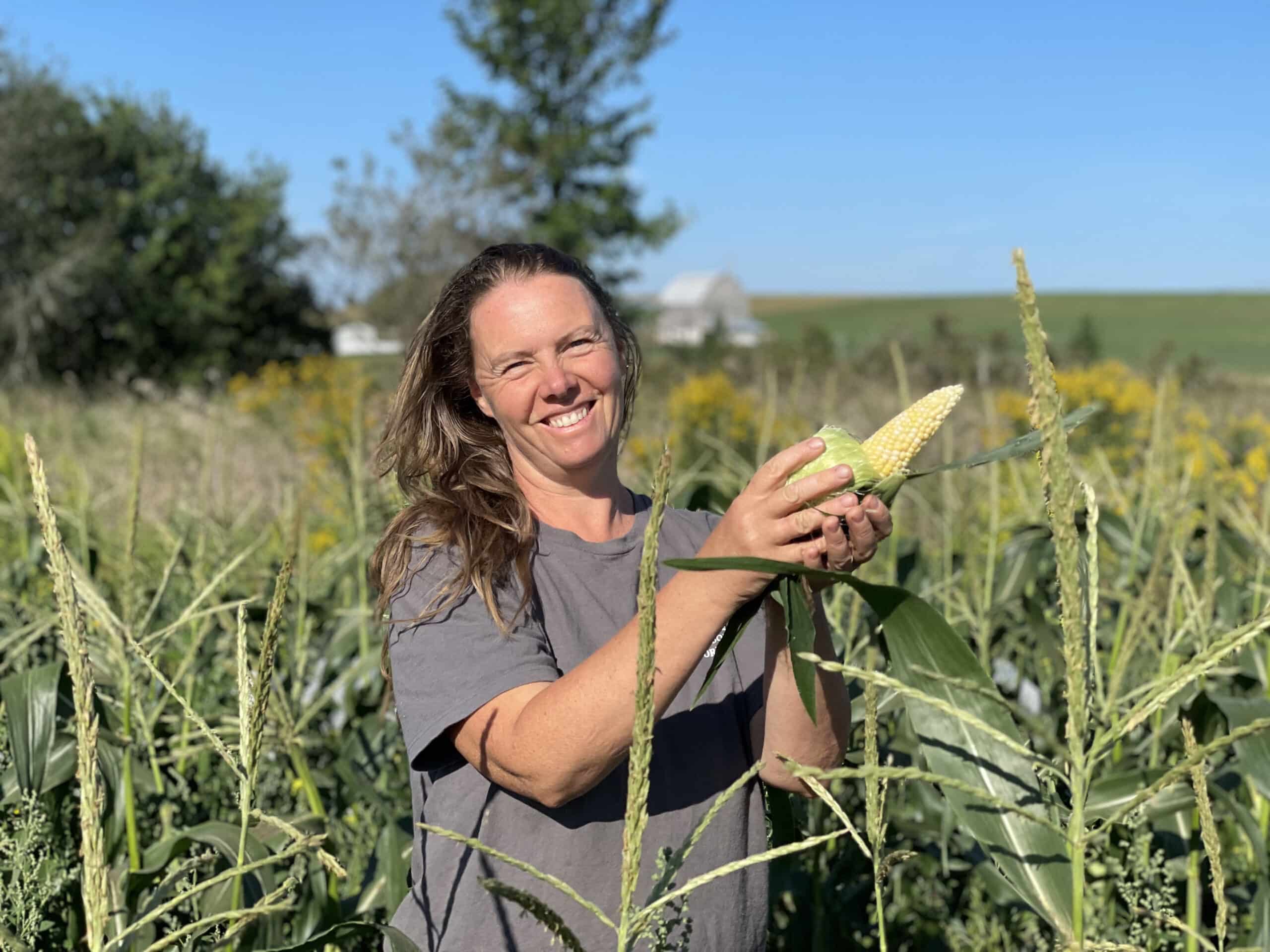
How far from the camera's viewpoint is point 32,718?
2172 millimetres

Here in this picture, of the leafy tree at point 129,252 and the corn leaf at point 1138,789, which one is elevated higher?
the leafy tree at point 129,252

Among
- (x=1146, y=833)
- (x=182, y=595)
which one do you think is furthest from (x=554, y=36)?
(x=1146, y=833)

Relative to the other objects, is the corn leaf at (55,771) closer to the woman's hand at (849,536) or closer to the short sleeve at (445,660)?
the short sleeve at (445,660)

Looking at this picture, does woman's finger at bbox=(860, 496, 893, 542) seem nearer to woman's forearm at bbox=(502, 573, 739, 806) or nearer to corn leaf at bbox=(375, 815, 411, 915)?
woman's forearm at bbox=(502, 573, 739, 806)

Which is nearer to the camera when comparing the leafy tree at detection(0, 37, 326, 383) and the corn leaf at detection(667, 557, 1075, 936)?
the corn leaf at detection(667, 557, 1075, 936)

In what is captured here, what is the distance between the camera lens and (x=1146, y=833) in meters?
2.28

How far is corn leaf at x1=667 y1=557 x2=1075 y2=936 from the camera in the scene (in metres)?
1.08

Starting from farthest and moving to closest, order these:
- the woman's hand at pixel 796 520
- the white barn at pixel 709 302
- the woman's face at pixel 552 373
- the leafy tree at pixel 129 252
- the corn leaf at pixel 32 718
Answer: the white barn at pixel 709 302
the leafy tree at pixel 129 252
the corn leaf at pixel 32 718
the woman's face at pixel 552 373
the woman's hand at pixel 796 520

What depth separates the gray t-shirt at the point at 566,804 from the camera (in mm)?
1576

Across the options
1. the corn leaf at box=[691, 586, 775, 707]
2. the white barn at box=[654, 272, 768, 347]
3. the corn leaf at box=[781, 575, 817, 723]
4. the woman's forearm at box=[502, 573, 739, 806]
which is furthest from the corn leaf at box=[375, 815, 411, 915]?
the white barn at box=[654, 272, 768, 347]

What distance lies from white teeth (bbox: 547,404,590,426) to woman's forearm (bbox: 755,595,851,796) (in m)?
0.47

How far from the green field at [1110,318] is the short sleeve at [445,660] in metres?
29.8

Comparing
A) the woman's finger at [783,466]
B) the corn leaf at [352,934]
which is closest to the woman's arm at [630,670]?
the woman's finger at [783,466]

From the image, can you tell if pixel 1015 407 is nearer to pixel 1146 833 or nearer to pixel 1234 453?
pixel 1234 453
